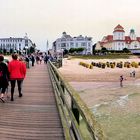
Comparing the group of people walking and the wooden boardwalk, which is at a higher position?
the group of people walking

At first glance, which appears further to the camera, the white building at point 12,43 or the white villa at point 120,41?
the white villa at point 120,41

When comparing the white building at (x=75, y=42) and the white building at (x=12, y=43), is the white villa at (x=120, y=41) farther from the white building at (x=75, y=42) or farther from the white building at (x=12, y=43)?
the white building at (x=12, y=43)

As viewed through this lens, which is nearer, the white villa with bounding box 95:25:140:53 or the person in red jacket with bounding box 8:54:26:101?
the person in red jacket with bounding box 8:54:26:101

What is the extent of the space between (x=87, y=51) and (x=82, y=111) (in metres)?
172

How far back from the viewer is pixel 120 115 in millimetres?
22109

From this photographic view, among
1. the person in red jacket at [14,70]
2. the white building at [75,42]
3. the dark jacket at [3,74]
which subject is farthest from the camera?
the white building at [75,42]

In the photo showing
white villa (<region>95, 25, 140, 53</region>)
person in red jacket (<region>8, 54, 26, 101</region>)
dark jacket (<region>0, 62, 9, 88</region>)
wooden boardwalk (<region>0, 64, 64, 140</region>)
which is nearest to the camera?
wooden boardwalk (<region>0, 64, 64, 140</region>)

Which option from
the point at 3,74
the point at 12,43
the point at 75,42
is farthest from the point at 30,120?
the point at 12,43

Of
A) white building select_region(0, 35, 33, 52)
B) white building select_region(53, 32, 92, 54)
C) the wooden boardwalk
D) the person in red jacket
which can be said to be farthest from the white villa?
the wooden boardwalk

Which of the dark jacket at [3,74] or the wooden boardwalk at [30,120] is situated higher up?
the dark jacket at [3,74]

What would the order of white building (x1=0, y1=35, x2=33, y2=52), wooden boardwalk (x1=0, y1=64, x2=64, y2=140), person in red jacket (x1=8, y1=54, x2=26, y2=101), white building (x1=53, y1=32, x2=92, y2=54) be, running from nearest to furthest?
wooden boardwalk (x1=0, y1=64, x2=64, y2=140) < person in red jacket (x1=8, y1=54, x2=26, y2=101) < white building (x1=0, y1=35, x2=33, y2=52) < white building (x1=53, y1=32, x2=92, y2=54)

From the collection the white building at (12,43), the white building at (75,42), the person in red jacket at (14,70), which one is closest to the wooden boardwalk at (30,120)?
the person in red jacket at (14,70)

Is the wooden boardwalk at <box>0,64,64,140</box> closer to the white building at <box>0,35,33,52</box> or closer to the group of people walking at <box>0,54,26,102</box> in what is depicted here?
the group of people walking at <box>0,54,26,102</box>

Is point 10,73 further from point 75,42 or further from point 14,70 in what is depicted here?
point 75,42
